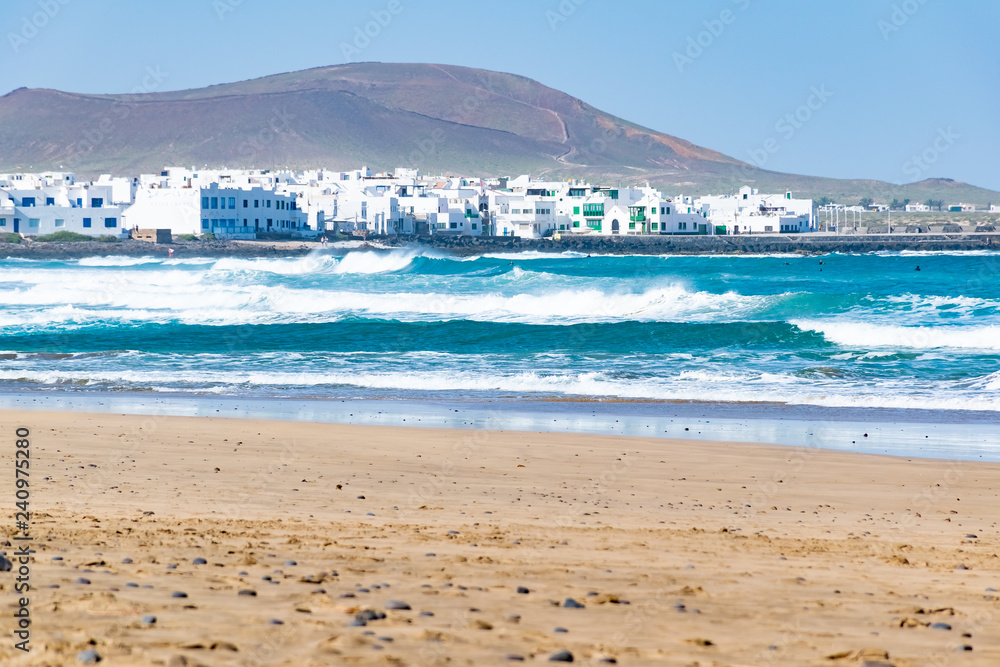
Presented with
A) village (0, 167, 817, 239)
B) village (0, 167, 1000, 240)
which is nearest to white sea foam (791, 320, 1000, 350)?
village (0, 167, 1000, 240)

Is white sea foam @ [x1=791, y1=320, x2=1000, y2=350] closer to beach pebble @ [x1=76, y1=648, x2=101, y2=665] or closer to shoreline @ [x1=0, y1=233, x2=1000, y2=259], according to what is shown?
beach pebble @ [x1=76, y1=648, x2=101, y2=665]

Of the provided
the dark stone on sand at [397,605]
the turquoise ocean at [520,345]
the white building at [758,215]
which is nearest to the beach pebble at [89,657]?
the dark stone on sand at [397,605]

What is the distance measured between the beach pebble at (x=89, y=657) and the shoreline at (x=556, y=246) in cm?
7685

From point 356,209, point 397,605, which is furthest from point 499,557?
point 356,209

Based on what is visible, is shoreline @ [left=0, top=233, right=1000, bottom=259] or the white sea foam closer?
the white sea foam

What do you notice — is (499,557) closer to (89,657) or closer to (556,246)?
(89,657)

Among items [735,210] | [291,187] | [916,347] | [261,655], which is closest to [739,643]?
[261,655]

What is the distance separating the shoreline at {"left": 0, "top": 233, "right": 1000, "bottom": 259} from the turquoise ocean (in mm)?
35049

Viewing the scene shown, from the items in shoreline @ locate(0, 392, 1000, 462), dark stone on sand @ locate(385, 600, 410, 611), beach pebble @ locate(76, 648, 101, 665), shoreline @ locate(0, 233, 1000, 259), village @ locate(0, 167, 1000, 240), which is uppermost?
village @ locate(0, 167, 1000, 240)

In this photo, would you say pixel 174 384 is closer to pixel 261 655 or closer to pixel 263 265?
pixel 261 655

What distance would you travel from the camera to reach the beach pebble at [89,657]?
3189 mm

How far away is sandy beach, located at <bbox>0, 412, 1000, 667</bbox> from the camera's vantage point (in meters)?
3.59

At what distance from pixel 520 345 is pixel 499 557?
18191mm

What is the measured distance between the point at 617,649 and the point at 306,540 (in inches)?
89.6
